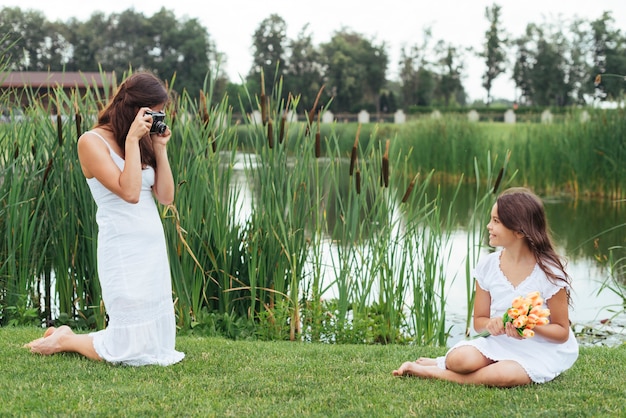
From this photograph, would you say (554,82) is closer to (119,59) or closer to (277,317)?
(119,59)

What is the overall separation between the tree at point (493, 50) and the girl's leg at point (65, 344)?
49.8m

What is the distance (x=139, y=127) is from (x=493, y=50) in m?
50.3

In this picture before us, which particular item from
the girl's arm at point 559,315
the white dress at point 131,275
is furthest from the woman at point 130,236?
the girl's arm at point 559,315

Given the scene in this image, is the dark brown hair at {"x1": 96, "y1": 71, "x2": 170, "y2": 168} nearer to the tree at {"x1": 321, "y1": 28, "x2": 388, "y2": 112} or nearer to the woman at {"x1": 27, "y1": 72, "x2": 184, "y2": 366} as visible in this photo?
the woman at {"x1": 27, "y1": 72, "x2": 184, "y2": 366}

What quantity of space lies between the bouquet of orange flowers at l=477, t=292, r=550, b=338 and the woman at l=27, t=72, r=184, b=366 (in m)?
1.49

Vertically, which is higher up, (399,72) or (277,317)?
(399,72)

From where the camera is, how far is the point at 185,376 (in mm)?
3334

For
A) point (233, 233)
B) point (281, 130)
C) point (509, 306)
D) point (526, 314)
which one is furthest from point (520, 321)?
point (233, 233)

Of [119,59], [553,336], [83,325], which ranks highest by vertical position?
[119,59]

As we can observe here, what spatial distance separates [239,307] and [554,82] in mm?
48492

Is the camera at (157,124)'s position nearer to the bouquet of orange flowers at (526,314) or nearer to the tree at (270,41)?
the bouquet of orange flowers at (526,314)

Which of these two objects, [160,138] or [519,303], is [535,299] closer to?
[519,303]

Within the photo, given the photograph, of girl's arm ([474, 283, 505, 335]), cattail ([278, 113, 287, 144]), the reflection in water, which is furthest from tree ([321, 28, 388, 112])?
girl's arm ([474, 283, 505, 335])

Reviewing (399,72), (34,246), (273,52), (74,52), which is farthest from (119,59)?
(34,246)
